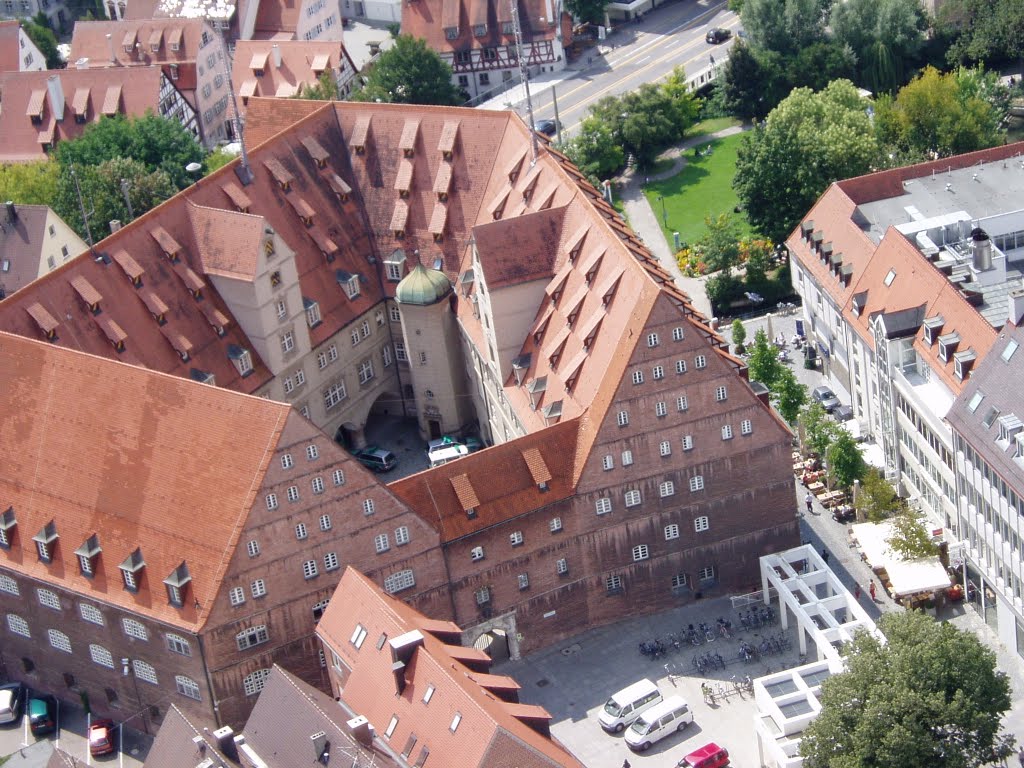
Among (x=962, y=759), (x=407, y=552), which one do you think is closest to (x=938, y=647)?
(x=962, y=759)

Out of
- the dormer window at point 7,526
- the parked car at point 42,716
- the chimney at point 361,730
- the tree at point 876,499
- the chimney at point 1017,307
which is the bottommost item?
the parked car at point 42,716

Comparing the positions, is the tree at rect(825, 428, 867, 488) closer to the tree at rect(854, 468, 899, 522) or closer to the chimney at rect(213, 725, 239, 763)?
the tree at rect(854, 468, 899, 522)

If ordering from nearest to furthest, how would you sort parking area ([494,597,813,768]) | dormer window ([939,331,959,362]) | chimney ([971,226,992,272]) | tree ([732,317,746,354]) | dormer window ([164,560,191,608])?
dormer window ([164,560,191,608]) < parking area ([494,597,813,768]) < dormer window ([939,331,959,362]) < chimney ([971,226,992,272]) < tree ([732,317,746,354])

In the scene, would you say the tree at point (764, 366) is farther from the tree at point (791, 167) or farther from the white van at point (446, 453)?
the tree at point (791, 167)

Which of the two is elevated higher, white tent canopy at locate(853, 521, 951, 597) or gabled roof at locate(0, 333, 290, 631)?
gabled roof at locate(0, 333, 290, 631)

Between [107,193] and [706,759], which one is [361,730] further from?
[107,193]

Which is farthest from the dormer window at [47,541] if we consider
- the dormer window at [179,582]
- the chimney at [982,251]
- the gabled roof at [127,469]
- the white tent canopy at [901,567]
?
the chimney at [982,251]

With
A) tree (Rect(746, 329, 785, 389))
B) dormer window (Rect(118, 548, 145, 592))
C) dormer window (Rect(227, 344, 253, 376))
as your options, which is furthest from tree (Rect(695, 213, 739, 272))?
dormer window (Rect(118, 548, 145, 592))
